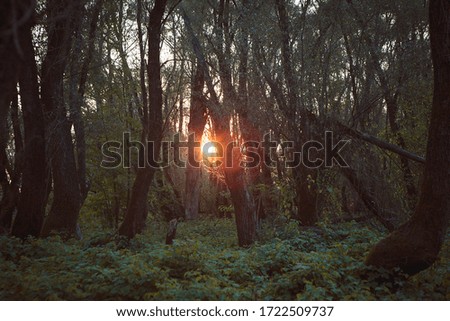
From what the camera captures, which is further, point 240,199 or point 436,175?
point 240,199

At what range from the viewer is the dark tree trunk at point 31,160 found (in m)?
9.17

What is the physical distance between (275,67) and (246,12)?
6.57ft

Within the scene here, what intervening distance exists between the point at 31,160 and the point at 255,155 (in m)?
7.73

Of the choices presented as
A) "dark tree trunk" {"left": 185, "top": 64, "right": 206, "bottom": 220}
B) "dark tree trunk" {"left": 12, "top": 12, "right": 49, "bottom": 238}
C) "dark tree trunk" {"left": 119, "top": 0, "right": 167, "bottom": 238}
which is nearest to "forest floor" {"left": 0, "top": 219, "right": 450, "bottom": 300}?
"dark tree trunk" {"left": 12, "top": 12, "right": 49, "bottom": 238}

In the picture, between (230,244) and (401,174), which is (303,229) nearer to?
(230,244)

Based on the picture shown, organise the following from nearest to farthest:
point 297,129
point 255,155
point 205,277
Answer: point 205,277
point 297,129
point 255,155

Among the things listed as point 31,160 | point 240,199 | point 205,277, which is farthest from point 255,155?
point 205,277

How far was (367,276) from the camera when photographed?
21.3 feet

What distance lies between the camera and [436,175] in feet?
19.4

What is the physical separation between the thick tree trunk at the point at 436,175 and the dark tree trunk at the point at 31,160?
23.3 feet

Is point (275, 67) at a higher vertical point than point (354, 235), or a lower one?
higher

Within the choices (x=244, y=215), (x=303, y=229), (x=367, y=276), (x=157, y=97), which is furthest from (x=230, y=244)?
(x=367, y=276)

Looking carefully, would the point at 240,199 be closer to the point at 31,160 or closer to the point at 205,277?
the point at 31,160

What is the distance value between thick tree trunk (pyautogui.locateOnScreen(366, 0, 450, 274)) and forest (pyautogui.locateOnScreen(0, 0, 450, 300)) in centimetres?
2
